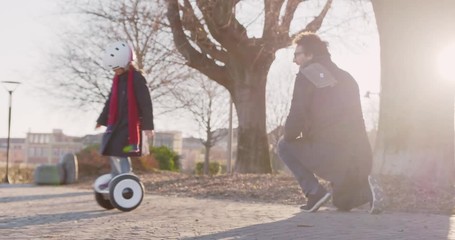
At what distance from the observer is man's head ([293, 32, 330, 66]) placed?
6441mm

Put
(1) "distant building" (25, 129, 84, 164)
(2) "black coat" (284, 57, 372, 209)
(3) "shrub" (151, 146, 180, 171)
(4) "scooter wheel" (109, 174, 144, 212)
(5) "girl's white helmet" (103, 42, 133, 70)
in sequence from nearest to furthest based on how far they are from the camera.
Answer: (2) "black coat" (284, 57, 372, 209) < (4) "scooter wheel" (109, 174, 144, 212) < (5) "girl's white helmet" (103, 42, 133, 70) < (3) "shrub" (151, 146, 180, 171) < (1) "distant building" (25, 129, 84, 164)

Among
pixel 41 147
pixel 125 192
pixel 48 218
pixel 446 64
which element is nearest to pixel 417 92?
pixel 446 64

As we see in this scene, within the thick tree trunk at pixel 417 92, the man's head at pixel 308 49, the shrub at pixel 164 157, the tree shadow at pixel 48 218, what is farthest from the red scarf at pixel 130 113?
the shrub at pixel 164 157

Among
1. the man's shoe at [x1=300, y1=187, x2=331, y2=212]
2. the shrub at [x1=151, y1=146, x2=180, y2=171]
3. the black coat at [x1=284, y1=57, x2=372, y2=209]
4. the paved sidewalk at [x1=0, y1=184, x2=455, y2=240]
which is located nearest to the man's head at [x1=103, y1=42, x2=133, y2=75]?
the paved sidewalk at [x1=0, y1=184, x2=455, y2=240]

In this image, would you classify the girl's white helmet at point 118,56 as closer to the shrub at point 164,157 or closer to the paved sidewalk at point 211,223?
the paved sidewalk at point 211,223

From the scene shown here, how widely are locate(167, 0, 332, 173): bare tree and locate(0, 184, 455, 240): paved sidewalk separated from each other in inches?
292

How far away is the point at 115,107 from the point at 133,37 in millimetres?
15135

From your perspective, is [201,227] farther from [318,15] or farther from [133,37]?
[133,37]

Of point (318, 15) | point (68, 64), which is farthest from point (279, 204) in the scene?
point (68, 64)

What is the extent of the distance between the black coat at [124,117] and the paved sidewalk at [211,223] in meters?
0.60

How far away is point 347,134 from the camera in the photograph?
6.33 metres

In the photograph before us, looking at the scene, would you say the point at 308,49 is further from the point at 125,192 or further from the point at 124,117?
the point at 125,192

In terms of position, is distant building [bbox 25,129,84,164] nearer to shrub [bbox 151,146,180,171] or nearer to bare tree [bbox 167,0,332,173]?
shrub [bbox 151,146,180,171]

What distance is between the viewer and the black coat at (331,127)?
6.21 meters
